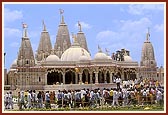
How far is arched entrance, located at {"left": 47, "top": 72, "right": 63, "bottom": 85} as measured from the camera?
1250 inches

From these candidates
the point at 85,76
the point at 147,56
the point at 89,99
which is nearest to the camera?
the point at 89,99

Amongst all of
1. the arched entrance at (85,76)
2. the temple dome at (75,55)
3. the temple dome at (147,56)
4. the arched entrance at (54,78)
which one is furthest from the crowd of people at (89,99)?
the temple dome at (147,56)

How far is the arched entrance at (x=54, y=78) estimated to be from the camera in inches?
1250

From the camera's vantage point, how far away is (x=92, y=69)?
99.7 ft

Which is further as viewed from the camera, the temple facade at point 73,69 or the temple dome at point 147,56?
the temple dome at point 147,56

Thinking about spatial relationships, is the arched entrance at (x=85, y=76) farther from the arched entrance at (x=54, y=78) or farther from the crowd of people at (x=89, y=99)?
the crowd of people at (x=89, y=99)

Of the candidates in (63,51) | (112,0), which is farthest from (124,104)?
(63,51)

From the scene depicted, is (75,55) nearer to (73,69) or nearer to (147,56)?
(73,69)

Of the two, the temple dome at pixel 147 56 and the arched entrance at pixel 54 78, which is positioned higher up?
the temple dome at pixel 147 56

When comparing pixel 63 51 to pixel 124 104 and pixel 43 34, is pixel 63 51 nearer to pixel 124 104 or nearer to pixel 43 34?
pixel 43 34

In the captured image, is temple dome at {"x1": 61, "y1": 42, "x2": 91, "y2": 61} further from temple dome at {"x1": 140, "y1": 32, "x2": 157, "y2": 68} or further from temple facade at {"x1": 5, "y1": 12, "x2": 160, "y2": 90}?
temple dome at {"x1": 140, "y1": 32, "x2": 157, "y2": 68}

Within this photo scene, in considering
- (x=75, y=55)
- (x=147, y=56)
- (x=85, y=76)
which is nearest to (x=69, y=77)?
(x=85, y=76)

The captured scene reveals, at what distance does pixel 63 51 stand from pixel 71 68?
16.9 feet

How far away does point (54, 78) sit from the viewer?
3192 centimetres
